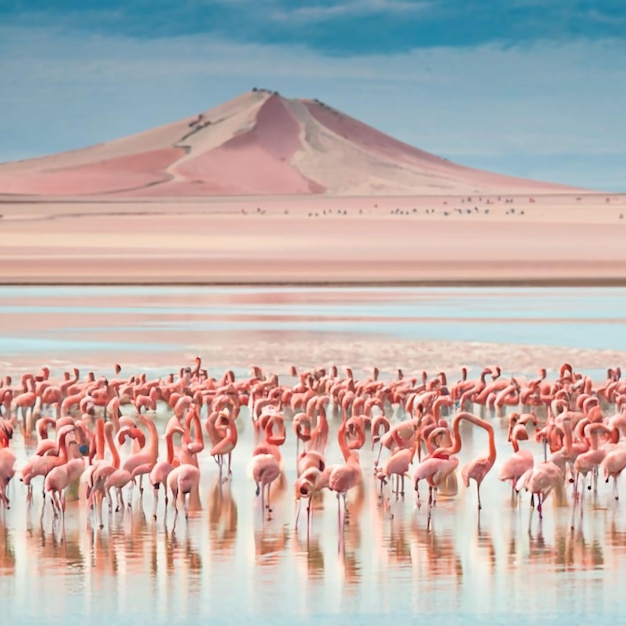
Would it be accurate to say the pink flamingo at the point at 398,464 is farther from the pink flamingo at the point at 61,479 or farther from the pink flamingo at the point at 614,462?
the pink flamingo at the point at 61,479

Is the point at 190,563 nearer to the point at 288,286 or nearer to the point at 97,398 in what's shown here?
the point at 97,398

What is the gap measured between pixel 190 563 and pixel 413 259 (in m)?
41.3

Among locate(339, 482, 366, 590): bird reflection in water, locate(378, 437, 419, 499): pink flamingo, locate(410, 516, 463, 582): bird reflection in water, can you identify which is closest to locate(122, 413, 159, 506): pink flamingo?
locate(339, 482, 366, 590): bird reflection in water

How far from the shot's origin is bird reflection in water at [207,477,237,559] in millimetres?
10133

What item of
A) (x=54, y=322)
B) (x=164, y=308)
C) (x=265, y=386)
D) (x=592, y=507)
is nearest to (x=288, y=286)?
(x=164, y=308)

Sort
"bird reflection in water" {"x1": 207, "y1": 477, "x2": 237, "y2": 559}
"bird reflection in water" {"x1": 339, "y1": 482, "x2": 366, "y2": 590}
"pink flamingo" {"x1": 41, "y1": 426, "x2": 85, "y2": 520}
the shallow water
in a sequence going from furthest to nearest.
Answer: "pink flamingo" {"x1": 41, "y1": 426, "x2": 85, "y2": 520} < "bird reflection in water" {"x1": 207, "y1": 477, "x2": 237, "y2": 559} < "bird reflection in water" {"x1": 339, "y1": 482, "x2": 366, "y2": 590} < the shallow water

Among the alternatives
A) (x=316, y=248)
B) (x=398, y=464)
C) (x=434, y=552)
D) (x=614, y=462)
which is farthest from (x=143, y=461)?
(x=316, y=248)

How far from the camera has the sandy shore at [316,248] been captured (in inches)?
1660

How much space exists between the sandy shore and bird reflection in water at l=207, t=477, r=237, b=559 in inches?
1100

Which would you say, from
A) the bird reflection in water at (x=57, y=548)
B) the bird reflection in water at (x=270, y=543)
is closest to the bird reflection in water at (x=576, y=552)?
the bird reflection in water at (x=270, y=543)

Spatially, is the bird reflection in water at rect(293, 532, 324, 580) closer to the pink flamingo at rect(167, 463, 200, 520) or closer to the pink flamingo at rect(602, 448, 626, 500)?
the pink flamingo at rect(167, 463, 200, 520)

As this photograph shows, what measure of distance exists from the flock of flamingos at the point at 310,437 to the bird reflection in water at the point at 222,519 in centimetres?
25

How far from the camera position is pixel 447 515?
1113 centimetres

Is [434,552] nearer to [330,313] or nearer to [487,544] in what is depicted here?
[487,544]
